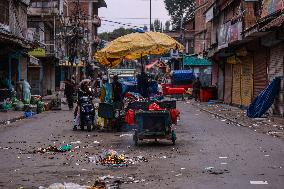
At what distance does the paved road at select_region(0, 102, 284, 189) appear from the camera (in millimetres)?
8484

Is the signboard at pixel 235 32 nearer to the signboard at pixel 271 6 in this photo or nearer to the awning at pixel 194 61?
the signboard at pixel 271 6

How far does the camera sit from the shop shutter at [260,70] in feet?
86.1

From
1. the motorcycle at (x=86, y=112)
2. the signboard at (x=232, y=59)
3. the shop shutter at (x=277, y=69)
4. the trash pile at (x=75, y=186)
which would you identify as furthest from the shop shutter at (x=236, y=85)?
the trash pile at (x=75, y=186)

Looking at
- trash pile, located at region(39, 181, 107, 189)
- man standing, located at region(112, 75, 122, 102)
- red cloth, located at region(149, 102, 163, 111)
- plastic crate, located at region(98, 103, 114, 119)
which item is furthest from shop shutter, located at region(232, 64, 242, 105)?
trash pile, located at region(39, 181, 107, 189)

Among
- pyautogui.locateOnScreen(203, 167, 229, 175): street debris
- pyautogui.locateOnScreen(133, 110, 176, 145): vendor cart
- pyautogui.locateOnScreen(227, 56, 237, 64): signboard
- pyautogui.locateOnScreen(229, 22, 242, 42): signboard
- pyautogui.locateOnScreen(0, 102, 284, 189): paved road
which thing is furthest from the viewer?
pyautogui.locateOnScreen(227, 56, 237, 64): signboard

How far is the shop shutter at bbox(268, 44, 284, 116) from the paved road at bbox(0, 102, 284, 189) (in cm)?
712

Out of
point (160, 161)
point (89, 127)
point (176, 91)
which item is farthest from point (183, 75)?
point (160, 161)

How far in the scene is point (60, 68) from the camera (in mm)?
67750

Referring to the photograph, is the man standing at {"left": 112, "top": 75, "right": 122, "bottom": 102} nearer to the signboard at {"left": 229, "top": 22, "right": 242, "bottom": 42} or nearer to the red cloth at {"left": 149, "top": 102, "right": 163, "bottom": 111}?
the red cloth at {"left": 149, "top": 102, "right": 163, "bottom": 111}

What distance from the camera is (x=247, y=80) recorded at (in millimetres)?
30547

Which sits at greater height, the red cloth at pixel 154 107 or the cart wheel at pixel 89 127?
the red cloth at pixel 154 107

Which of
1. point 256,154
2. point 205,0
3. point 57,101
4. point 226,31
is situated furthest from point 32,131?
point 205,0

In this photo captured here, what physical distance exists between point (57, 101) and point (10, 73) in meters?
5.19

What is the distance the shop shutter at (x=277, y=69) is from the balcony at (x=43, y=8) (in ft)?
101
